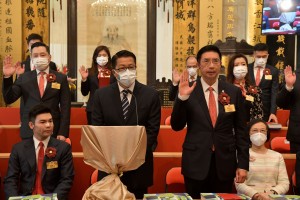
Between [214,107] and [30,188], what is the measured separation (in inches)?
57.9

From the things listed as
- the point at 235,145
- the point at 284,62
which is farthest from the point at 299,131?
the point at 284,62

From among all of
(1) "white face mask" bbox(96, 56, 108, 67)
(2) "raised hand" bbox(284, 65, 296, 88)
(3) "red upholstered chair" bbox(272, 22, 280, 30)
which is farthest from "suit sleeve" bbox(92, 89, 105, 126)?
(3) "red upholstered chair" bbox(272, 22, 280, 30)

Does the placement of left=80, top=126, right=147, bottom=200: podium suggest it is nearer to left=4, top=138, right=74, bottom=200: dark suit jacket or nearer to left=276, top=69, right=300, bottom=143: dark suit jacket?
left=4, top=138, right=74, bottom=200: dark suit jacket

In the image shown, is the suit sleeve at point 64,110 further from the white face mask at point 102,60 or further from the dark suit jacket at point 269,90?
the dark suit jacket at point 269,90

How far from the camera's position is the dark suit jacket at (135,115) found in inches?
117

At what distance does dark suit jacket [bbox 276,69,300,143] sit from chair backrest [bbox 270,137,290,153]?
0.65 metres

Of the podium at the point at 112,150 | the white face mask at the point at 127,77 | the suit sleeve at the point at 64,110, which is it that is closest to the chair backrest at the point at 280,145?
the suit sleeve at the point at 64,110

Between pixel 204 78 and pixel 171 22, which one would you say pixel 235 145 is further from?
pixel 171 22

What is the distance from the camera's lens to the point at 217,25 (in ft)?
24.9

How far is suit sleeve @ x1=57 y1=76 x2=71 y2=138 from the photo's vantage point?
13.2ft

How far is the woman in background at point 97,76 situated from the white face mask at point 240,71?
4.37ft

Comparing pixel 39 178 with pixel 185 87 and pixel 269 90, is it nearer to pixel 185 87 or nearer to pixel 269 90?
pixel 185 87

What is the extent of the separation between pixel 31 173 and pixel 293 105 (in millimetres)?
2407

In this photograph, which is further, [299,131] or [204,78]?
[299,131]
